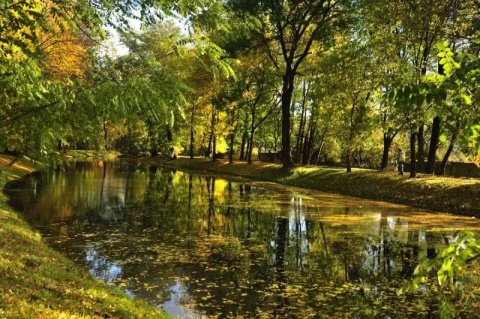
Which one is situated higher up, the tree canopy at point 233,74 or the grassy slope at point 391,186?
the tree canopy at point 233,74

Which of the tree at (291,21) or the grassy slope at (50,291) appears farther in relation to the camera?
the tree at (291,21)

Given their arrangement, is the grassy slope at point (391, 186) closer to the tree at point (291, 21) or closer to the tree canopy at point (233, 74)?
the tree canopy at point (233, 74)

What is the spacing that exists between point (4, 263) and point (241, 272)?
17.6 feet

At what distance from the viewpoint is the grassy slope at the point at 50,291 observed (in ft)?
19.6

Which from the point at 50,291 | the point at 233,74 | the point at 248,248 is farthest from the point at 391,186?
the point at 233,74

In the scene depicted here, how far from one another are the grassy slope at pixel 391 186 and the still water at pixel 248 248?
157cm

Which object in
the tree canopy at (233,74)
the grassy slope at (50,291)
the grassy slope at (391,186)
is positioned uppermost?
the tree canopy at (233,74)

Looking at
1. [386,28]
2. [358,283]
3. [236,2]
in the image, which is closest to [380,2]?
[386,28]

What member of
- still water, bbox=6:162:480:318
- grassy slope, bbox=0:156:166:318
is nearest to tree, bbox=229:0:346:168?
still water, bbox=6:162:480:318

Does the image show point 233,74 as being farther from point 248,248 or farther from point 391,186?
point 391,186

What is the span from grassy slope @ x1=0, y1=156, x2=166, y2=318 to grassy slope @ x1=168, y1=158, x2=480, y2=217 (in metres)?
18.5

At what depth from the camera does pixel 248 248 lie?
13516 millimetres

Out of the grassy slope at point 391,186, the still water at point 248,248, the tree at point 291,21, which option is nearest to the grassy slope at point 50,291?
the still water at point 248,248

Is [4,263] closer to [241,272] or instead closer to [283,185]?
[241,272]
